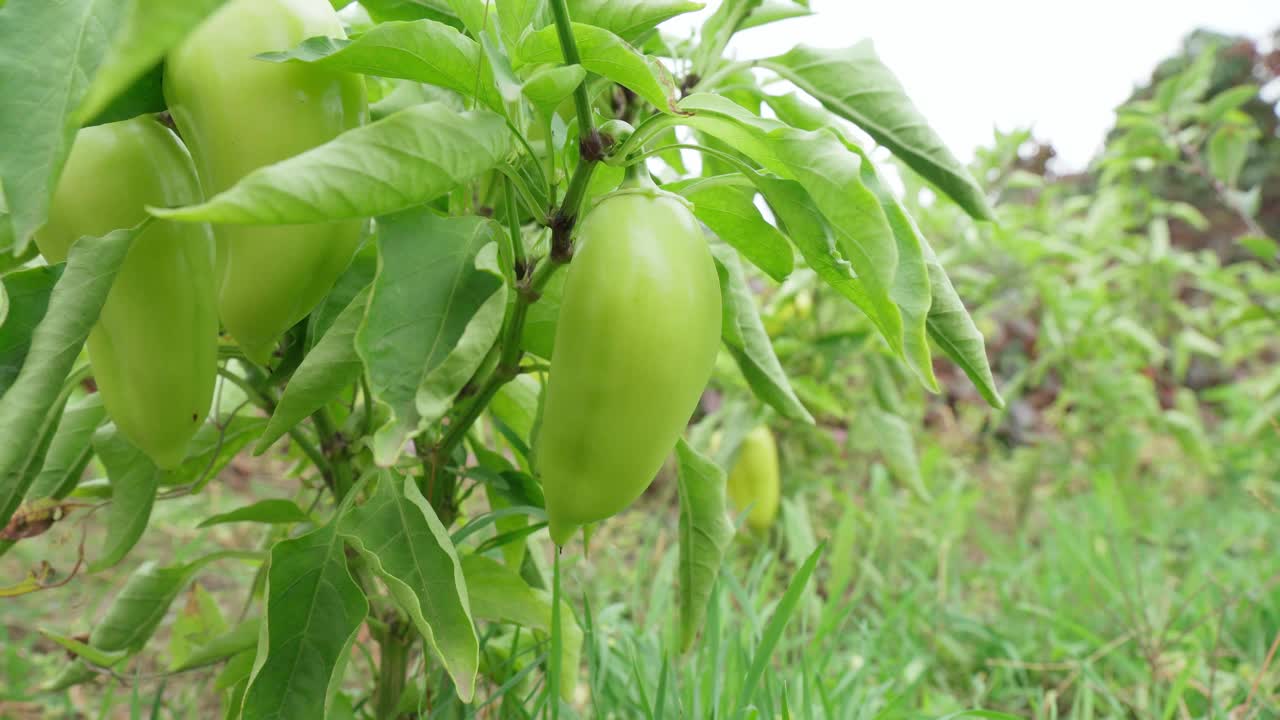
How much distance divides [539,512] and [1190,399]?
2.42 meters

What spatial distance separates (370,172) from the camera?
12.1 inches

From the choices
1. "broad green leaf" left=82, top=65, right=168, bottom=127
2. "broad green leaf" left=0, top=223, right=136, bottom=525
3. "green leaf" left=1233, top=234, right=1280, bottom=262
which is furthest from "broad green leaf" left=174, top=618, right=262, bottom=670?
"green leaf" left=1233, top=234, right=1280, bottom=262

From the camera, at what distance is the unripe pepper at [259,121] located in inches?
13.6

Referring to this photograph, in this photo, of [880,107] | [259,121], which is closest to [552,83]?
[259,121]

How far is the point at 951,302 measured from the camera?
411 mm

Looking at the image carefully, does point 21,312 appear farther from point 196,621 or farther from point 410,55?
point 196,621

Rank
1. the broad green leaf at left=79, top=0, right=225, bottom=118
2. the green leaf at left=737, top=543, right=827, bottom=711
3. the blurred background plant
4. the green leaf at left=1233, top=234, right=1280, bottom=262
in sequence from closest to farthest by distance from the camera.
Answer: the broad green leaf at left=79, top=0, right=225, bottom=118 → the green leaf at left=737, top=543, right=827, bottom=711 → the blurred background plant → the green leaf at left=1233, top=234, right=1280, bottom=262

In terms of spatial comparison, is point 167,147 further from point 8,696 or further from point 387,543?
point 8,696

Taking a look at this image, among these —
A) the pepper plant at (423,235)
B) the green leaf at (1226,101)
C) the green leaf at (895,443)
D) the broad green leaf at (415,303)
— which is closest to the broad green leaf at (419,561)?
the pepper plant at (423,235)

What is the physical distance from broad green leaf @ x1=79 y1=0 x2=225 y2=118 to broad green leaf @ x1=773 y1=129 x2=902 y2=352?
212 millimetres

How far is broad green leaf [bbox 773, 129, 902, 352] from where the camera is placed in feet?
1.09

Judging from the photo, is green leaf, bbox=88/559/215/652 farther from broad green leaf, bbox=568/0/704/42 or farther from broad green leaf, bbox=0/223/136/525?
broad green leaf, bbox=568/0/704/42

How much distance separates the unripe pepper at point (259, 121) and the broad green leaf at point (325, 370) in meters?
0.02

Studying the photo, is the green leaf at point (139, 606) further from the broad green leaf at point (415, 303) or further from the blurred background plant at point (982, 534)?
the broad green leaf at point (415, 303)
